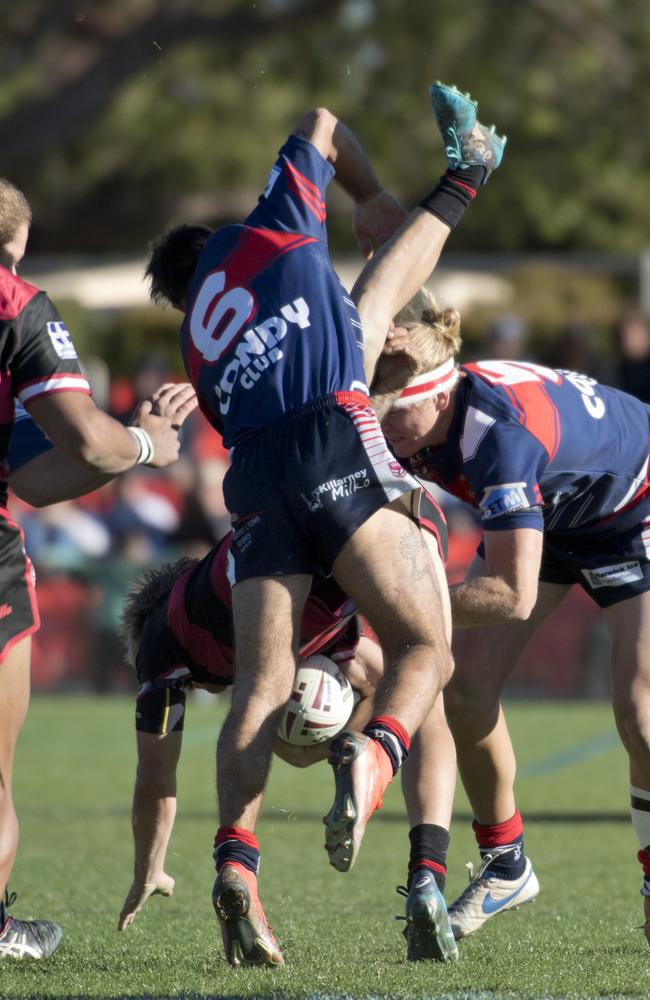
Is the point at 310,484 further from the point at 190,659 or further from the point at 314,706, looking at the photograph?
the point at 190,659

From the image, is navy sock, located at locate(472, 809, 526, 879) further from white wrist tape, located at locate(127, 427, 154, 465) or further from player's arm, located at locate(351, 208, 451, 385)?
white wrist tape, located at locate(127, 427, 154, 465)

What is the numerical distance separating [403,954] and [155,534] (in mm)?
11195

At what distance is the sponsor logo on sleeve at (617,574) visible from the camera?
519 centimetres

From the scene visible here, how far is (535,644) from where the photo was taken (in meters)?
14.3

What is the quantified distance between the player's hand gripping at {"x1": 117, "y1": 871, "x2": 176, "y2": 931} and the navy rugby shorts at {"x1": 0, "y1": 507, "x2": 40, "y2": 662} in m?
0.97

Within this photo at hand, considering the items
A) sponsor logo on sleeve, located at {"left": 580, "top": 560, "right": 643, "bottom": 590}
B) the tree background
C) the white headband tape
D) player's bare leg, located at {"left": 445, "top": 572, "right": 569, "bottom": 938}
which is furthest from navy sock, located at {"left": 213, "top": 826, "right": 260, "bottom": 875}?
the tree background

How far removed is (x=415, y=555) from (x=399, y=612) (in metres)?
0.18

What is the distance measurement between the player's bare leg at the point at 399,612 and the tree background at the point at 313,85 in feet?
50.9

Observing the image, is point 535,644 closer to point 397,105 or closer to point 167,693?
point 167,693

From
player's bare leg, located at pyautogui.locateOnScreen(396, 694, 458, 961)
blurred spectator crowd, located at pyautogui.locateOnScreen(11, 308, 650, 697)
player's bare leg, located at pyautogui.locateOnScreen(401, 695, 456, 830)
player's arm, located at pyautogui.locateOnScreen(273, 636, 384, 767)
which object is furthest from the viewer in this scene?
blurred spectator crowd, located at pyautogui.locateOnScreen(11, 308, 650, 697)

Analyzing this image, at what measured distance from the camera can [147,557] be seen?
15164 millimetres

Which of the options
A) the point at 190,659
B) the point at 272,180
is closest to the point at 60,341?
the point at 272,180

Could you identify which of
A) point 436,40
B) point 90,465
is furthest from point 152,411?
point 436,40

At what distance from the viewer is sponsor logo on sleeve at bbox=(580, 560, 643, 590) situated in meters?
5.19
